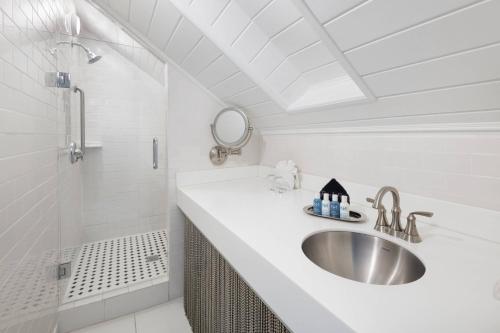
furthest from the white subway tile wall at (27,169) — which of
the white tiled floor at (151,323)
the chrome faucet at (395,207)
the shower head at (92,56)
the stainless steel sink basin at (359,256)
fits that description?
the chrome faucet at (395,207)

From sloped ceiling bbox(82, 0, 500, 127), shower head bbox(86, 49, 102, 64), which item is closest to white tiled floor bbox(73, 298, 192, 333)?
sloped ceiling bbox(82, 0, 500, 127)

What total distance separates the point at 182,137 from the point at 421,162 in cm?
138

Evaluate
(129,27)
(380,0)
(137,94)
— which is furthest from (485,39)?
(137,94)

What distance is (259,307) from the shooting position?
780 millimetres

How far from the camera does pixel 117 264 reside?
6.80 ft

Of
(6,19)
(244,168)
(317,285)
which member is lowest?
(317,285)

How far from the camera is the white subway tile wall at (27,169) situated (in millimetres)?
821

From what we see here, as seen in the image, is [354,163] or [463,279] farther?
[354,163]

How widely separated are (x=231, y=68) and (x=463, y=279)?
130cm

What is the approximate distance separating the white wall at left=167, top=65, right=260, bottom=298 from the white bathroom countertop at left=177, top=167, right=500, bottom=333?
63 cm

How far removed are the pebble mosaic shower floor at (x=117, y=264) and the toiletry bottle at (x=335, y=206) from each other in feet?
4.53

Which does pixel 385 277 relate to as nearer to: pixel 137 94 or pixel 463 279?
pixel 463 279

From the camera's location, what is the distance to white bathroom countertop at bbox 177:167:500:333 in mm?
486

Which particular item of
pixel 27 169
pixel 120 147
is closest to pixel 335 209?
pixel 27 169
